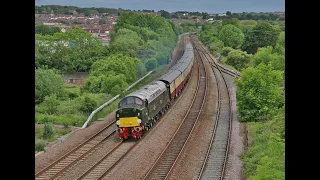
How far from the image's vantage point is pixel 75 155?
2030cm

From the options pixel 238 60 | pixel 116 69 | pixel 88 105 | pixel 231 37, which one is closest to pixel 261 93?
pixel 88 105

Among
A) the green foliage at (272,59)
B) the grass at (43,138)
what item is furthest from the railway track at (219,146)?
the green foliage at (272,59)

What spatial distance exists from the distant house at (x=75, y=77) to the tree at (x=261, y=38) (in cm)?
3536

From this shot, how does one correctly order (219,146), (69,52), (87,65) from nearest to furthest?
1. (219,146)
2. (87,65)
3. (69,52)

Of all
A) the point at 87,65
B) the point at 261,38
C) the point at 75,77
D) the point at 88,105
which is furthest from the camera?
the point at 261,38

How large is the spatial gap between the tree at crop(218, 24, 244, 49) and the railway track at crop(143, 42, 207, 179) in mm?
61554

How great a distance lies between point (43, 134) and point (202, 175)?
418 inches

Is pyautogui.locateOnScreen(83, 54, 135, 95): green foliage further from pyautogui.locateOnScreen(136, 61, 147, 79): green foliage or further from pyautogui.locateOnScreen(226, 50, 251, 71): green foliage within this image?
pyautogui.locateOnScreen(226, 50, 251, 71): green foliage

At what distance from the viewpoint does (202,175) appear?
1694 centimetres

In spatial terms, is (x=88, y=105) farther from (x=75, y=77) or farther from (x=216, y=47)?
(x=216, y=47)

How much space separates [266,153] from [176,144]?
572 centimetres
